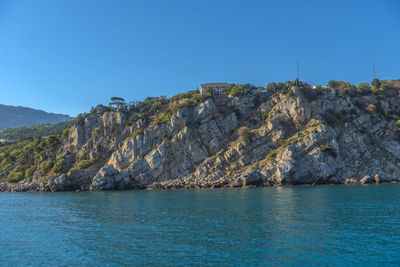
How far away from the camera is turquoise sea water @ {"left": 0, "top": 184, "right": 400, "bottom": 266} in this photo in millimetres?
21188

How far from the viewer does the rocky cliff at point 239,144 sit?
77750 mm

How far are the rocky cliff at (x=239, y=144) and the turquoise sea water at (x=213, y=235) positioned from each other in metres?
36.5

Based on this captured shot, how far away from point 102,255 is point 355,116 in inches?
3484

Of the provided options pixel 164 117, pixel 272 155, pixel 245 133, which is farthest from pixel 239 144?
pixel 164 117

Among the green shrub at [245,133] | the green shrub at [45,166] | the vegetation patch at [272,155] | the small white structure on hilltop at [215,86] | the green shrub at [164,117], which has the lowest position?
the green shrub at [45,166]

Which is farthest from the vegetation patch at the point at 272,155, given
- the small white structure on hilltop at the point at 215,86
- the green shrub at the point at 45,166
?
the green shrub at the point at 45,166

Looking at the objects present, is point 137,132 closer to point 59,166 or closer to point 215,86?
point 59,166

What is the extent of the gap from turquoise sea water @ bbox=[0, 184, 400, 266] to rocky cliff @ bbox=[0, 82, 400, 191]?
120 ft

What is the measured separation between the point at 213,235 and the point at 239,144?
61.2 metres

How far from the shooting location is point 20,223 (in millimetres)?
36438

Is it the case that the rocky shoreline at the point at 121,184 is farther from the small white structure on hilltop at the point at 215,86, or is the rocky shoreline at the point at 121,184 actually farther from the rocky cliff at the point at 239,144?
the small white structure on hilltop at the point at 215,86

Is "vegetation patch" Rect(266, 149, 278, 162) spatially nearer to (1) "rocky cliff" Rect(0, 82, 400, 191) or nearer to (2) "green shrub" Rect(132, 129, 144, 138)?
(1) "rocky cliff" Rect(0, 82, 400, 191)

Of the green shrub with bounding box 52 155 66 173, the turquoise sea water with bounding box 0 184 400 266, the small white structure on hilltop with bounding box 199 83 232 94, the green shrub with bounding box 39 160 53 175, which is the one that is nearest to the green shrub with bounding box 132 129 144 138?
the green shrub with bounding box 52 155 66 173

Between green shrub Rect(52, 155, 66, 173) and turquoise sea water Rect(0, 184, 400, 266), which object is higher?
green shrub Rect(52, 155, 66, 173)
